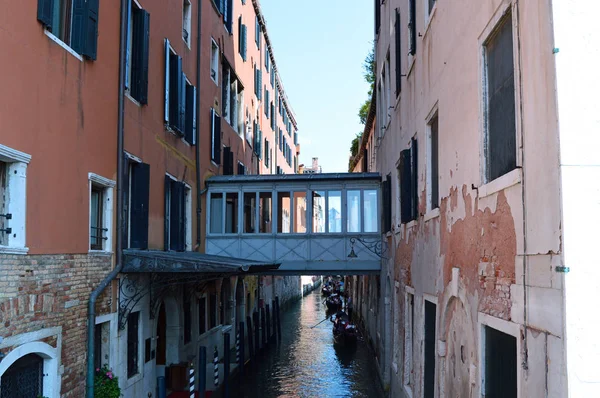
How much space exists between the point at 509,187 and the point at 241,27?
55.1ft

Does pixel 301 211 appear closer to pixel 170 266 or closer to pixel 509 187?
pixel 170 266

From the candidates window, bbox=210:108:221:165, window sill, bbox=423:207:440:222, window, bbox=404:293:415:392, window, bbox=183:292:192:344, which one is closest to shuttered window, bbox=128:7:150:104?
window sill, bbox=423:207:440:222

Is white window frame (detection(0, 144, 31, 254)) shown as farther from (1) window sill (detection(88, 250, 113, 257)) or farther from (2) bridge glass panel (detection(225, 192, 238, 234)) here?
(2) bridge glass panel (detection(225, 192, 238, 234))

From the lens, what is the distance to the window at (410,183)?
32.3 ft

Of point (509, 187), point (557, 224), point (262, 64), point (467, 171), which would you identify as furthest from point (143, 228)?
point (262, 64)

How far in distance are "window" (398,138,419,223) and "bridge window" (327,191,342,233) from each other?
479 cm

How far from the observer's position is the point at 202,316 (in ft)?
51.8

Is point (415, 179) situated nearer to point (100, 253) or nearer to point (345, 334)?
point (100, 253)

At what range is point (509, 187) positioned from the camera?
5.03 m

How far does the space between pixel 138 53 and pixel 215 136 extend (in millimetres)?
5819

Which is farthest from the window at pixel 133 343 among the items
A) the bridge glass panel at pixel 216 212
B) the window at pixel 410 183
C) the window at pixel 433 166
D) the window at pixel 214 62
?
the window at pixel 214 62

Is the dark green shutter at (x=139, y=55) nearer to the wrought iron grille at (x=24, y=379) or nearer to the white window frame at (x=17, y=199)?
the white window frame at (x=17, y=199)

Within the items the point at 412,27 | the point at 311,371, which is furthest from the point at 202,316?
the point at 412,27

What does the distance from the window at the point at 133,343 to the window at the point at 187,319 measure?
319 centimetres
